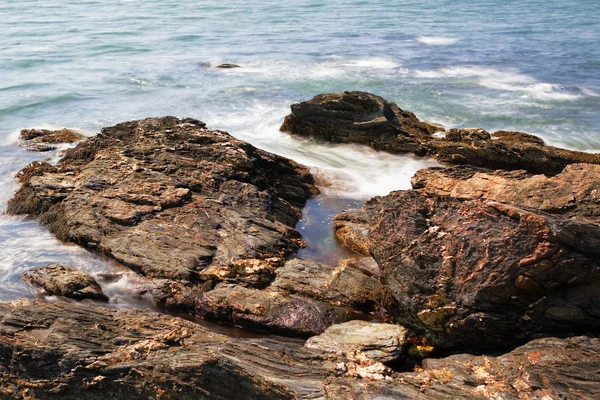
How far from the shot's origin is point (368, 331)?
891cm

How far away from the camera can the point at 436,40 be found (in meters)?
41.1

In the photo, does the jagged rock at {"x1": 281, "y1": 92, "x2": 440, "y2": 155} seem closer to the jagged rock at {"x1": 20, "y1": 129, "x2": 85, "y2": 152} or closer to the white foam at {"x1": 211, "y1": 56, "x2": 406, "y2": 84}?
the jagged rock at {"x1": 20, "y1": 129, "x2": 85, "y2": 152}

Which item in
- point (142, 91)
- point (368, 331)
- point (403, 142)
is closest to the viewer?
point (368, 331)

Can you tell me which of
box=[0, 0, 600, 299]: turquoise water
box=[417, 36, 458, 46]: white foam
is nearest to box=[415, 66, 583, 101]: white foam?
box=[0, 0, 600, 299]: turquoise water

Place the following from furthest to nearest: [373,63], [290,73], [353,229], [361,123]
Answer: [373,63]
[290,73]
[361,123]
[353,229]

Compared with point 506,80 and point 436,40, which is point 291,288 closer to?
point 506,80

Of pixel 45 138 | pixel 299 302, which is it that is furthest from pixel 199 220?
pixel 45 138

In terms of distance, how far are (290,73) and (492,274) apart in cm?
2545

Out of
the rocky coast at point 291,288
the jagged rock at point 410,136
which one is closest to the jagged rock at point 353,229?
the rocky coast at point 291,288

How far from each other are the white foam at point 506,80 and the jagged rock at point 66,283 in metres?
22.6

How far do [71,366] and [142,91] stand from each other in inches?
925

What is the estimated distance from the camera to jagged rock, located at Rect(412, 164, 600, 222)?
10344mm

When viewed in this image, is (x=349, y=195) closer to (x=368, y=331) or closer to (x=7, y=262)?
(x=368, y=331)

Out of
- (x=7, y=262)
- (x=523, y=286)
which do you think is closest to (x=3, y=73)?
(x=7, y=262)
